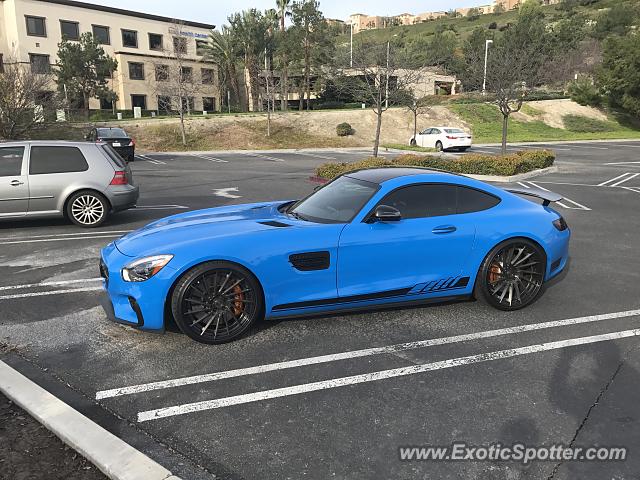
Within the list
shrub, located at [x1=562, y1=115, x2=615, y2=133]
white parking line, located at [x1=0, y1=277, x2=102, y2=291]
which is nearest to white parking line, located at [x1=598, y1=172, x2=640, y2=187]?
white parking line, located at [x1=0, y1=277, x2=102, y2=291]

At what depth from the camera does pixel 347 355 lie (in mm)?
4320

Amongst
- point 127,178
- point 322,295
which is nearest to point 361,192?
point 322,295

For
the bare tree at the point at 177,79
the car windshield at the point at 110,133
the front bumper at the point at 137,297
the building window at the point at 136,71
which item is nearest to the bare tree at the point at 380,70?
the car windshield at the point at 110,133

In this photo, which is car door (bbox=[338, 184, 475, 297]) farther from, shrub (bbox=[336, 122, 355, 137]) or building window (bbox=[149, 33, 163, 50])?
building window (bbox=[149, 33, 163, 50])

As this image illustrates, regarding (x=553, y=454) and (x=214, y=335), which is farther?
(x=214, y=335)

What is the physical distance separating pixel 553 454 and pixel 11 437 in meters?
3.23

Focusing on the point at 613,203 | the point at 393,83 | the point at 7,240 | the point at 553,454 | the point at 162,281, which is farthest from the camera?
the point at 393,83

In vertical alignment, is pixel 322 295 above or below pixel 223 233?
below

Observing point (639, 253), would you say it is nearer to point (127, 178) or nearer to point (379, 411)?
point (379, 411)

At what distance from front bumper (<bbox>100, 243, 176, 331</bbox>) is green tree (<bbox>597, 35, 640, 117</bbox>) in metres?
51.3

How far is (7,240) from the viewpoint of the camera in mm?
8586

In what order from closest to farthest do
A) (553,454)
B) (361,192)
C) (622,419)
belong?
(553,454)
(622,419)
(361,192)

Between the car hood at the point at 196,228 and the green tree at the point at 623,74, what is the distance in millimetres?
50053

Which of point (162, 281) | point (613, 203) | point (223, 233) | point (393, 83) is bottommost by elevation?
point (613, 203)
